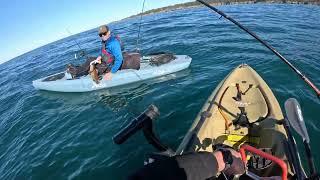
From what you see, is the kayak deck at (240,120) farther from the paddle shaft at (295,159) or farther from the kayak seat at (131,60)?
the kayak seat at (131,60)

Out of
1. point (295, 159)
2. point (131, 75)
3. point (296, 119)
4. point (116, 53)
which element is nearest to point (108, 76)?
point (131, 75)

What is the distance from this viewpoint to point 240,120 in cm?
698

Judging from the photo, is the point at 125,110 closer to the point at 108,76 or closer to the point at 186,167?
the point at 108,76

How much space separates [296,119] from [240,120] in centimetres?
243

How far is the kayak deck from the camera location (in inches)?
242

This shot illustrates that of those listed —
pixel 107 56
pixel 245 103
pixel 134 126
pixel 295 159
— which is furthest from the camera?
pixel 107 56

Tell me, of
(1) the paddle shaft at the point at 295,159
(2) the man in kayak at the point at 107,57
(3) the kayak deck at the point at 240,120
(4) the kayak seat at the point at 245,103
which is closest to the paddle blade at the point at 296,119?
(1) the paddle shaft at the point at 295,159

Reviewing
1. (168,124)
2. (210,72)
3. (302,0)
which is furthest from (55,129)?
(302,0)

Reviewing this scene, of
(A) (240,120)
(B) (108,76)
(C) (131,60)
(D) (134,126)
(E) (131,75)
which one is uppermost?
(D) (134,126)

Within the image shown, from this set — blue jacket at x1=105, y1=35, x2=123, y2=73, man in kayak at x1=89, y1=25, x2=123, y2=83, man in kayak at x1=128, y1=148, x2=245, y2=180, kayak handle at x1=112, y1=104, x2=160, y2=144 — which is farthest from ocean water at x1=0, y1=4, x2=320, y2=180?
man in kayak at x1=128, y1=148, x2=245, y2=180

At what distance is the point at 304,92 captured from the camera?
1034 centimetres

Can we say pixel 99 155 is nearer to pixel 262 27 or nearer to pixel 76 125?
pixel 76 125

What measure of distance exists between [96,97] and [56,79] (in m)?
2.93

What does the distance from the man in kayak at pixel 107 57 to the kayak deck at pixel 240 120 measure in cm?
452
